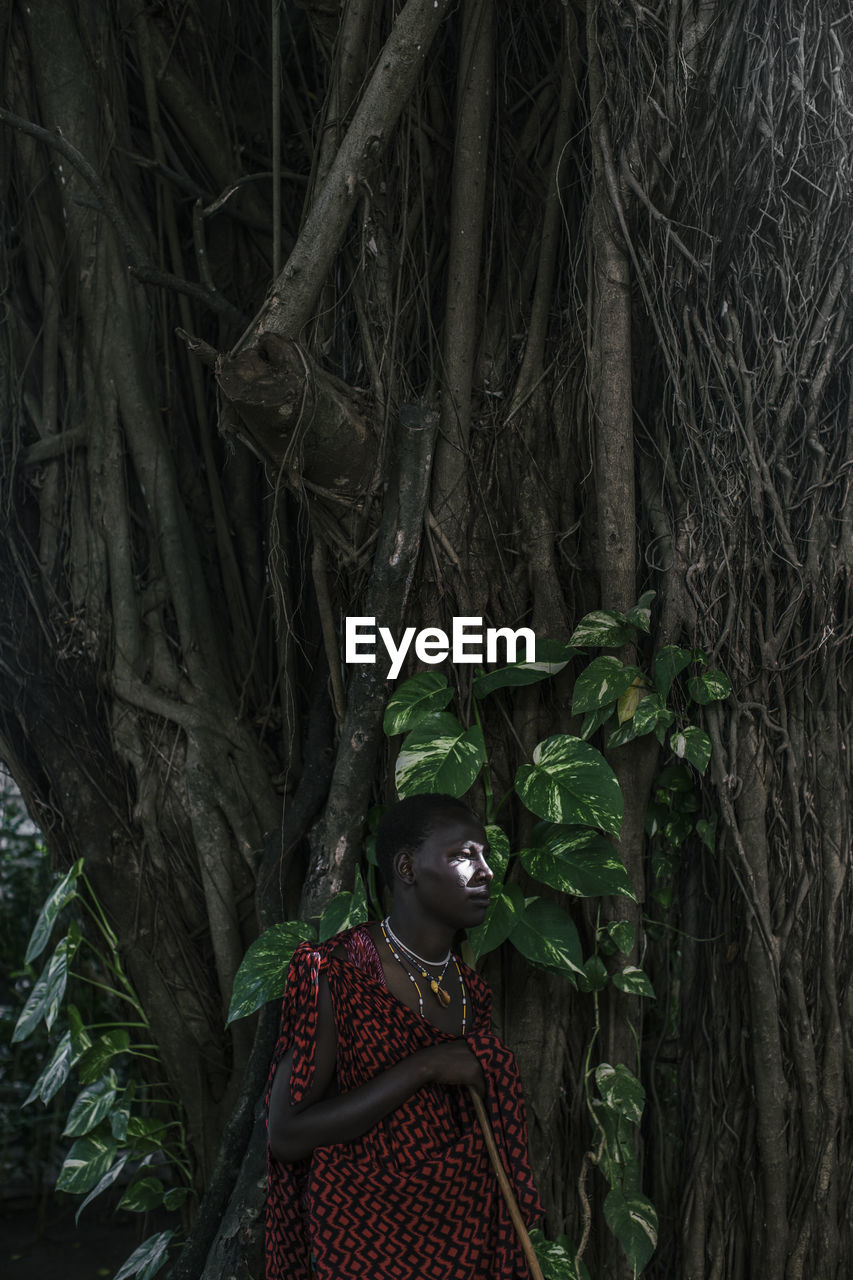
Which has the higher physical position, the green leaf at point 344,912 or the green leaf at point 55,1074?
the green leaf at point 344,912

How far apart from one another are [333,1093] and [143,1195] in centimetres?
130

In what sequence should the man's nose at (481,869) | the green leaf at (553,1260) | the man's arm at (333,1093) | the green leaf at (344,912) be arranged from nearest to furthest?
1. the man's arm at (333,1093)
2. the man's nose at (481,869)
3. the green leaf at (553,1260)
4. the green leaf at (344,912)

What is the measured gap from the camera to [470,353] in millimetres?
2322

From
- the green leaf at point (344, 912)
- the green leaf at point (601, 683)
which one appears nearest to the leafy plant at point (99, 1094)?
the green leaf at point (344, 912)

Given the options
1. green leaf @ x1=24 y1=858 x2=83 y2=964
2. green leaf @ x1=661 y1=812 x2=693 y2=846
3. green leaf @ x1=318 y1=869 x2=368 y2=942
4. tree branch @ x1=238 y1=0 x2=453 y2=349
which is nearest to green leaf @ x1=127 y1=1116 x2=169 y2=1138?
green leaf @ x1=24 y1=858 x2=83 y2=964

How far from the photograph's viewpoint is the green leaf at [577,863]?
205cm

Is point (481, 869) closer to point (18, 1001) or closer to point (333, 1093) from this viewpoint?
point (333, 1093)

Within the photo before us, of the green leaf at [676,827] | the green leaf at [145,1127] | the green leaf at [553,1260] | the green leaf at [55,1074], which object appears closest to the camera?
the green leaf at [553,1260]

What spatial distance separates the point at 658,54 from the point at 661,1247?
7.50 feet

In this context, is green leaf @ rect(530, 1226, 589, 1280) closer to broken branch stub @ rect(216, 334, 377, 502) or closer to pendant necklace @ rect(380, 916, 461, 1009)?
pendant necklace @ rect(380, 916, 461, 1009)

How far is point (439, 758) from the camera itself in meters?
2.05

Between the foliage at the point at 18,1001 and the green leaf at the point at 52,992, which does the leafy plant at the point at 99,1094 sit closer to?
the green leaf at the point at 52,992

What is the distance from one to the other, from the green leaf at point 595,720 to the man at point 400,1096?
1.98ft

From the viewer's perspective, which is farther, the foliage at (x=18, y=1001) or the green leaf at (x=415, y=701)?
the foliage at (x=18, y=1001)
